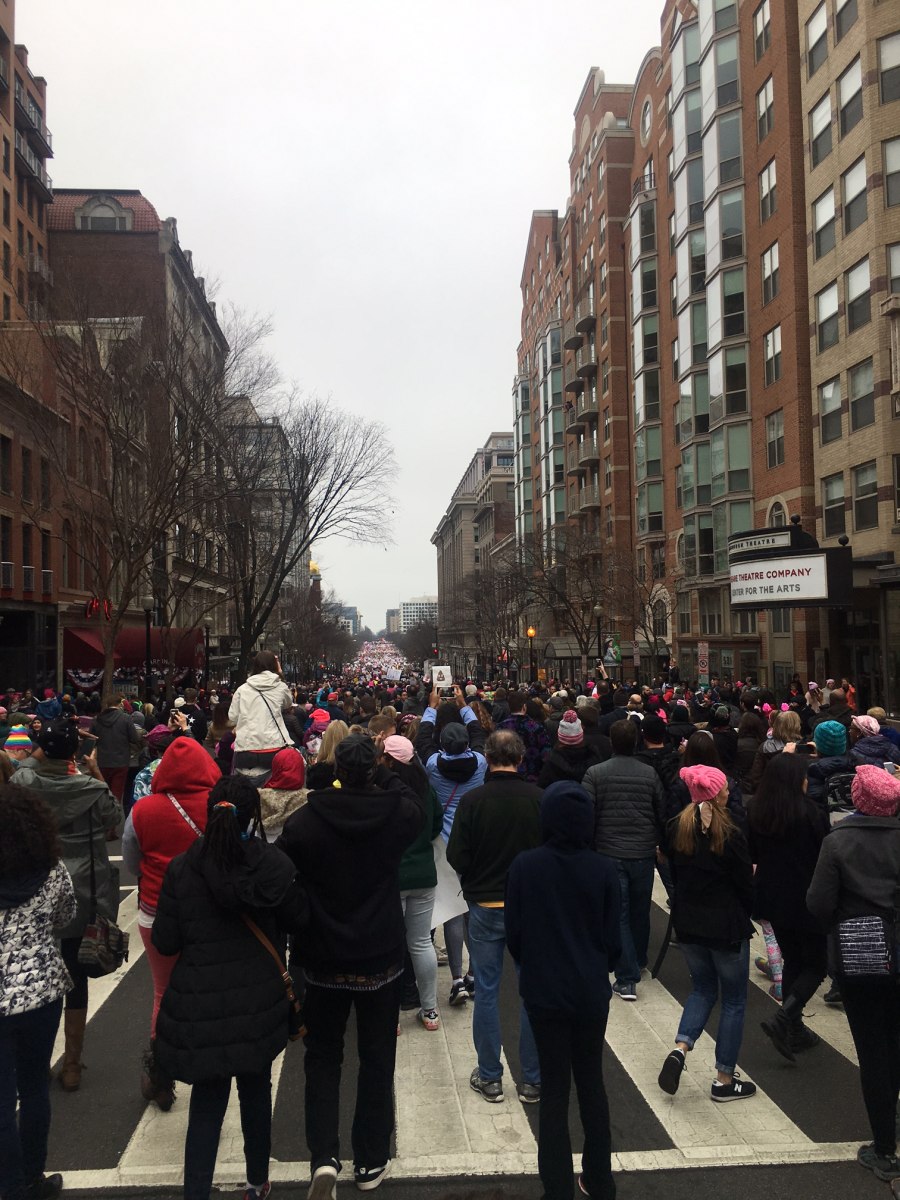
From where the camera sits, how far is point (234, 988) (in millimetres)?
3674

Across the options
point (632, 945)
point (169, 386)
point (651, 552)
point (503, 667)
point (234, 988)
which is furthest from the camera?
point (503, 667)

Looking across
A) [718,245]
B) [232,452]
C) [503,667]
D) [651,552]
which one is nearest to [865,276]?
[718,245]

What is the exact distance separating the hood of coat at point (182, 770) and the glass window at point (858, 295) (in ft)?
81.1

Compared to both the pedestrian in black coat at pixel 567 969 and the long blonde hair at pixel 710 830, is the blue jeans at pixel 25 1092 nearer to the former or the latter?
the pedestrian in black coat at pixel 567 969

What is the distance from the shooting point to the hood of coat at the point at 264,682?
762cm

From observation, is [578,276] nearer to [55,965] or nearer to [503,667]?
[503,667]

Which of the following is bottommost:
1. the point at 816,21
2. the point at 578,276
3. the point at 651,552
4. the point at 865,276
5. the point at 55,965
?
the point at 55,965

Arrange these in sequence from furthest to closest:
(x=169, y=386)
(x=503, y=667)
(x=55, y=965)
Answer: (x=503, y=667), (x=169, y=386), (x=55, y=965)

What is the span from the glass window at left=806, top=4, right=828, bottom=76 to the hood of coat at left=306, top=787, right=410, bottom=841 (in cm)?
3024

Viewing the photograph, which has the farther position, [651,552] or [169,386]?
[651,552]

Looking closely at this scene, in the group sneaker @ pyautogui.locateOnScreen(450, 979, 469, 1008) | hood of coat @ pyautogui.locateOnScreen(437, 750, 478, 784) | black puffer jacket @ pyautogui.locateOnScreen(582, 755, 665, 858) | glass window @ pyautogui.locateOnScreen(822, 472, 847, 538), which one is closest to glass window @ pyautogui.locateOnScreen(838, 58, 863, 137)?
glass window @ pyautogui.locateOnScreen(822, 472, 847, 538)

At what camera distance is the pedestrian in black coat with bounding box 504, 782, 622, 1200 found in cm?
392

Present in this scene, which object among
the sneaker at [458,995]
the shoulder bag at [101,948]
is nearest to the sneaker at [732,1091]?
the sneaker at [458,995]

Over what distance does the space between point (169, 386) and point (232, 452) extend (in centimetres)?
412
